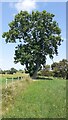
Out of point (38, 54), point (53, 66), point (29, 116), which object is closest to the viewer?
point (29, 116)

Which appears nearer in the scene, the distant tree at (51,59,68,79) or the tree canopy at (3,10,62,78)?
the tree canopy at (3,10,62,78)

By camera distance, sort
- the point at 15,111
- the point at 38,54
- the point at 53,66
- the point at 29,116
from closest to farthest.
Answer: the point at 29,116 < the point at 15,111 < the point at 38,54 < the point at 53,66

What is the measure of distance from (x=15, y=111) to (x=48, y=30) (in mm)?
62755

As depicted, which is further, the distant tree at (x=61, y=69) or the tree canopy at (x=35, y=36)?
the distant tree at (x=61, y=69)

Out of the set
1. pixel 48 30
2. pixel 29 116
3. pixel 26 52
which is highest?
pixel 48 30

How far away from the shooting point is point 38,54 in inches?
2931

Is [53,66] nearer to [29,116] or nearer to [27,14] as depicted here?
[27,14]

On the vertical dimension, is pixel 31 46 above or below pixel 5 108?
above

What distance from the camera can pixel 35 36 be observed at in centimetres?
7675

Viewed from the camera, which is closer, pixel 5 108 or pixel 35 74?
pixel 5 108

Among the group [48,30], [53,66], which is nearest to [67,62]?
[53,66]

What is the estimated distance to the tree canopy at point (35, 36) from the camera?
245 ft

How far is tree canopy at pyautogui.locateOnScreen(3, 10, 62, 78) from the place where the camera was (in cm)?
7469

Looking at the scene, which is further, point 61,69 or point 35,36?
point 61,69
